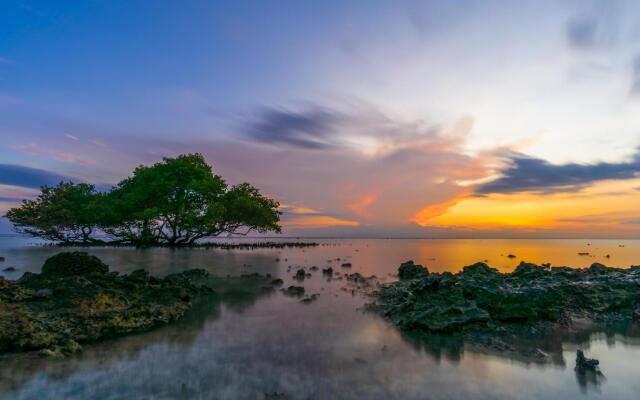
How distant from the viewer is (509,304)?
36.1 ft

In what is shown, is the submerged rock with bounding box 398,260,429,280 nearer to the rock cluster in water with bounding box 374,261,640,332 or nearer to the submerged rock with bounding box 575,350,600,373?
the rock cluster in water with bounding box 374,261,640,332

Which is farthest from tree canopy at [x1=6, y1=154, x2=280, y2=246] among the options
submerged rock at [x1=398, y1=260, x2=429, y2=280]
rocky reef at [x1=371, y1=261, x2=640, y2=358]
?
rocky reef at [x1=371, y1=261, x2=640, y2=358]

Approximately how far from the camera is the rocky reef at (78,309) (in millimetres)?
7605

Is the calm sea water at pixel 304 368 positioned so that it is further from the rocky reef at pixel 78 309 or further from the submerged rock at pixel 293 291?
the submerged rock at pixel 293 291

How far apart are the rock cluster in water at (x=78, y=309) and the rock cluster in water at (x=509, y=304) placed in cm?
817

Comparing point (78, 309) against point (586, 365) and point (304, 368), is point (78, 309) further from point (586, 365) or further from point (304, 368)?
point (586, 365)

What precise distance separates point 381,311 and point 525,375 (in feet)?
20.5

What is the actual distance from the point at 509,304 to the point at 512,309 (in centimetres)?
22

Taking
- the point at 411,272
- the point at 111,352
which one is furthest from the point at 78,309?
the point at 411,272

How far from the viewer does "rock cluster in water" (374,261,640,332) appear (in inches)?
393

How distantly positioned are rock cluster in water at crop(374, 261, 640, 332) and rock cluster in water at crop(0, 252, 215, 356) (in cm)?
817

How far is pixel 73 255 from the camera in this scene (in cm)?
1616

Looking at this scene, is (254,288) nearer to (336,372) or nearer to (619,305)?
(336,372)

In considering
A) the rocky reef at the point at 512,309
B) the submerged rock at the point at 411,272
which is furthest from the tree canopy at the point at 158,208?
the rocky reef at the point at 512,309
